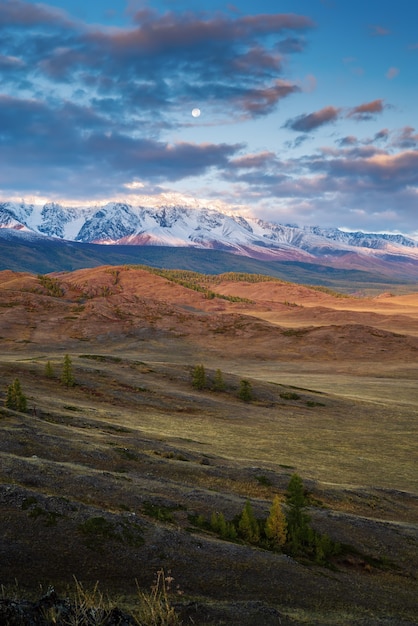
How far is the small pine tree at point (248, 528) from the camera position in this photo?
21344 millimetres

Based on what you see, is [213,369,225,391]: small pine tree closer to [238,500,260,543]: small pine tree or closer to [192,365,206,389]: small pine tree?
[192,365,206,389]: small pine tree

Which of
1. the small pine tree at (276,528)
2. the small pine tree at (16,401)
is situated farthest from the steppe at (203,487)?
the small pine tree at (16,401)

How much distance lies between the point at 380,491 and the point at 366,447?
18.3 meters

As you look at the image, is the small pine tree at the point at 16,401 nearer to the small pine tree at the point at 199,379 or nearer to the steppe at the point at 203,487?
the steppe at the point at 203,487

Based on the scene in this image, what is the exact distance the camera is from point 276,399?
76.2 metres

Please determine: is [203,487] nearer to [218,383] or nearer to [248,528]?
[248,528]

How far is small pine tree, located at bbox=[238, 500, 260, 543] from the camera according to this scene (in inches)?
840

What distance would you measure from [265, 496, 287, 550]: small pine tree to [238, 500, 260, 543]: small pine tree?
0.61m

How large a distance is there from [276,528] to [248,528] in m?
1.35

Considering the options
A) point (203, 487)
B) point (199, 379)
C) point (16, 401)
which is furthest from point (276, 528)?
point (199, 379)

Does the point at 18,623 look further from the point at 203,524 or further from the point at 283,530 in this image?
the point at 283,530

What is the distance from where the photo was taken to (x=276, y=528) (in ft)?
71.5

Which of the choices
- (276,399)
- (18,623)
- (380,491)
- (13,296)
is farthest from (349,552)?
(13,296)

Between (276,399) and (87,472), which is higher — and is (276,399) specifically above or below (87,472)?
below
